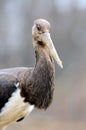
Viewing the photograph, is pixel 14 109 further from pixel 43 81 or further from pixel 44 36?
pixel 44 36

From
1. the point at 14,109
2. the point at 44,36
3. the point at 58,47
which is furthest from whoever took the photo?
the point at 58,47

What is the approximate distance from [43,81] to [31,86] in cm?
17

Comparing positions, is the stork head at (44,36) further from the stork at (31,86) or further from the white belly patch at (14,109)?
the white belly patch at (14,109)

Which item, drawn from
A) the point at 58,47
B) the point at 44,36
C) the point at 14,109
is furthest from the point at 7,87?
the point at 58,47

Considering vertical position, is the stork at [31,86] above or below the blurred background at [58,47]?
above

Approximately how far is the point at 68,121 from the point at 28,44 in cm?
884

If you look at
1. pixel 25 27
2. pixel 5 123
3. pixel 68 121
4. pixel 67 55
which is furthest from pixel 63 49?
pixel 5 123

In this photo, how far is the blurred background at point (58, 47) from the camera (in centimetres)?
2223

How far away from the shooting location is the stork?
11.6 m

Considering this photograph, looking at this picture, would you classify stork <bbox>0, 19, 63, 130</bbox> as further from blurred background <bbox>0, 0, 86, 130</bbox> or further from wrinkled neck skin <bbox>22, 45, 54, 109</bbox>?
blurred background <bbox>0, 0, 86, 130</bbox>

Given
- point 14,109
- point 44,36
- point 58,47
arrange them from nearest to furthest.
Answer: point 44,36 < point 14,109 < point 58,47

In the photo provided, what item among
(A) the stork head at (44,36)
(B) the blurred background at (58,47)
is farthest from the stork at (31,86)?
(B) the blurred background at (58,47)

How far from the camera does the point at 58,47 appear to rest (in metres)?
28.8

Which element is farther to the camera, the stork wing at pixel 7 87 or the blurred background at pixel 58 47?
the blurred background at pixel 58 47
